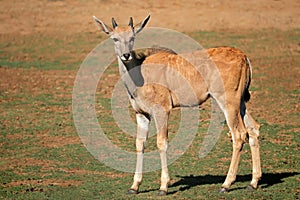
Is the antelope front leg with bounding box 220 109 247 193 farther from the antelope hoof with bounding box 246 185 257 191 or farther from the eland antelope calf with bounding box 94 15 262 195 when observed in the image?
the antelope hoof with bounding box 246 185 257 191

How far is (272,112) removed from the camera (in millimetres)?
15750

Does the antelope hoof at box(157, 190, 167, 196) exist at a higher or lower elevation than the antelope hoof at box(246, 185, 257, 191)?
lower

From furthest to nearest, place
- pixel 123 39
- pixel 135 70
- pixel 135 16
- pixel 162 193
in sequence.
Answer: pixel 135 16 < pixel 135 70 < pixel 123 39 < pixel 162 193

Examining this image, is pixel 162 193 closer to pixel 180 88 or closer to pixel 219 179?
pixel 219 179

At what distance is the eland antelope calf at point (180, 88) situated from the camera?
32.3ft

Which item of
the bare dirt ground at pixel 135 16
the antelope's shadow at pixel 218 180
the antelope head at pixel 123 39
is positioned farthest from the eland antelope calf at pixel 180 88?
the bare dirt ground at pixel 135 16

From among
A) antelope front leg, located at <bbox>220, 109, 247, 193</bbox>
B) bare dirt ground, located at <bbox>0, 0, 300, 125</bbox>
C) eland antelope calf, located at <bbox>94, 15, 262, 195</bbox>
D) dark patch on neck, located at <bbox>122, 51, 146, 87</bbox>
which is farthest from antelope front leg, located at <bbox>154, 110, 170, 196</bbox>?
bare dirt ground, located at <bbox>0, 0, 300, 125</bbox>

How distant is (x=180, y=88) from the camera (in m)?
10.2

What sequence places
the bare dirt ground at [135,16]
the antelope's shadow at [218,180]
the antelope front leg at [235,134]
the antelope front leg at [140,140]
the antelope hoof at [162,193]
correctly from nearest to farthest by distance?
the antelope hoof at [162,193] < the antelope front leg at [235,134] < the antelope front leg at [140,140] < the antelope's shadow at [218,180] < the bare dirt ground at [135,16]

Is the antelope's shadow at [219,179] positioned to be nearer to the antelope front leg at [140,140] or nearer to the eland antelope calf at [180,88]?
the eland antelope calf at [180,88]

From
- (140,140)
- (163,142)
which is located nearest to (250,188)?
(163,142)

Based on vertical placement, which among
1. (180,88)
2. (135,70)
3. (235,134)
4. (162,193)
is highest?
(135,70)

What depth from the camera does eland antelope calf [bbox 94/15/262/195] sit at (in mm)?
9852

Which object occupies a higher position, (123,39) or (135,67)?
(123,39)
